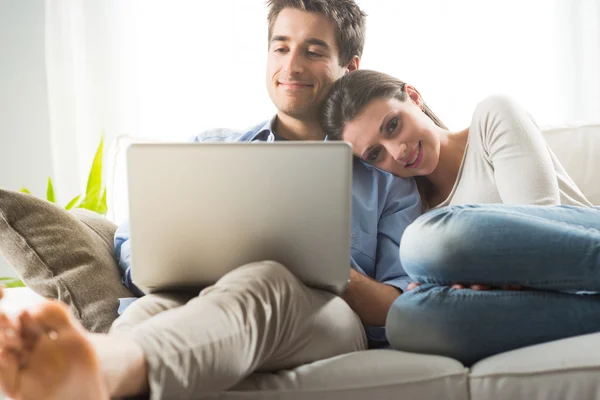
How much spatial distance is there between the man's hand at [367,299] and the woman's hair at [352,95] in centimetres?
50

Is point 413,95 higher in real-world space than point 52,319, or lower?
higher

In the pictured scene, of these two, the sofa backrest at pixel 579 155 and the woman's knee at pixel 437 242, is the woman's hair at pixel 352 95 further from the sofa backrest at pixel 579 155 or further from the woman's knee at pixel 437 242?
the woman's knee at pixel 437 242

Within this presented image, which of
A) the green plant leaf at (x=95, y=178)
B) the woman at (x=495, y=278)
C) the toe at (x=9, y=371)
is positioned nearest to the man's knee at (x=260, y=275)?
the woman at (x=495, y=278)

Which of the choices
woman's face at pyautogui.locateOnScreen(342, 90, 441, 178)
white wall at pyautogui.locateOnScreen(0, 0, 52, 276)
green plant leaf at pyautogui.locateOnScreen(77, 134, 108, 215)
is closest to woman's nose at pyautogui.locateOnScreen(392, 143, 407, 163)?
woman's face at pyautogui.locateOnScreen(342, 90, 441, 178)

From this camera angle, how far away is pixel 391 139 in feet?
5.98

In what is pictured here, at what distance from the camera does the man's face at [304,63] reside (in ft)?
6.38

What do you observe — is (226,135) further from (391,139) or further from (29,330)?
(29,330)

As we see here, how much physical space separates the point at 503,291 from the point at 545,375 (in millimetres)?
163

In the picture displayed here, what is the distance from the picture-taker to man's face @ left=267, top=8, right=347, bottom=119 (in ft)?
6.38

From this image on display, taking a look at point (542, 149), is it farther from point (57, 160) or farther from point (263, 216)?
point (57, 160)

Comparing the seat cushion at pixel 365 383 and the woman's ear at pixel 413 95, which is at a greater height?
the woman's ear at pixel 413 95

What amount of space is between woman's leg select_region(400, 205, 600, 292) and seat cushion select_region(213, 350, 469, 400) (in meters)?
0.18

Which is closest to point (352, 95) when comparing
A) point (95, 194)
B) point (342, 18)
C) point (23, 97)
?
point (342, 18)

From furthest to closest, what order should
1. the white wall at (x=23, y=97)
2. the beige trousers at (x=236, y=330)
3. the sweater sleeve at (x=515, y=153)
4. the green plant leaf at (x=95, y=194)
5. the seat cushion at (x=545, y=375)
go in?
the white wall at (x=23, y=97)
the green plant leaf at (x=95, y=194)
the sweater sleeve at (x=515, y=153)
the seat cushion at (x=545, y=375)
the beige trousers at (x=236, y=330)
